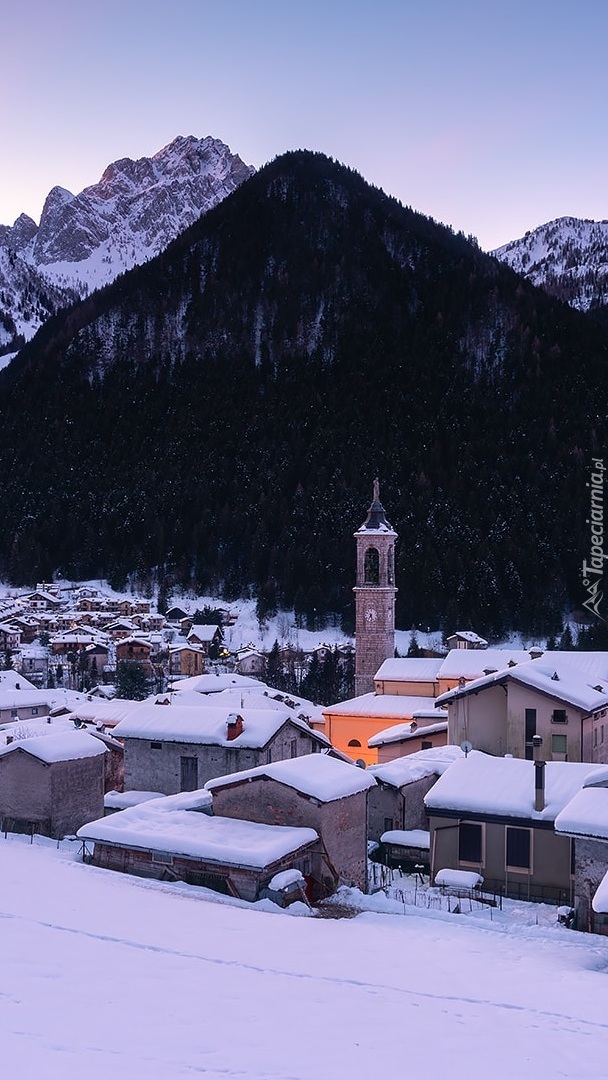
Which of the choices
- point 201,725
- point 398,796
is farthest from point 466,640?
point 201,725

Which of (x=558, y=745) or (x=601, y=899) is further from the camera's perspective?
(x=558, y=745)

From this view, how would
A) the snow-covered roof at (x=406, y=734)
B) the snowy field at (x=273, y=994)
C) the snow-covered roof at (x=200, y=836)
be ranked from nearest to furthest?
1. the snowy field at (x=273, y=994)
2. the snow-covered roof at (x=200, y=836)
3. the snow-covered roof at (x=406, y=734)

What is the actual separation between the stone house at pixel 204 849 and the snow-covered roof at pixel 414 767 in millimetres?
6637

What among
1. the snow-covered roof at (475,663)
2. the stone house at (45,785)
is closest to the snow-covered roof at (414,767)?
the stone house at (45,785)

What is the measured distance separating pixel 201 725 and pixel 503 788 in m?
10.2

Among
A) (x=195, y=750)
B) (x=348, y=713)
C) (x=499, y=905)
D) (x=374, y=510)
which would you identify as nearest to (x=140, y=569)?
(x=374, y=510)

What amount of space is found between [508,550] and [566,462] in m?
23.2

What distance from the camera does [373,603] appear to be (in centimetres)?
5941

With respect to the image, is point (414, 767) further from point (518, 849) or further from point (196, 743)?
point (196, 743)

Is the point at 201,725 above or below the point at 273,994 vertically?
below

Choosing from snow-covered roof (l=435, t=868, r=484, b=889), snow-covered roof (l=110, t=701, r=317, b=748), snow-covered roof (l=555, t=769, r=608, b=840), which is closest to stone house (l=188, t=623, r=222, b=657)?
snow-covered roof (l=110, t=701, r=317, b=748)

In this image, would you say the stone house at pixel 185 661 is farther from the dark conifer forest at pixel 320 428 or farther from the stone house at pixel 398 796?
the stone house at pixel 398 796

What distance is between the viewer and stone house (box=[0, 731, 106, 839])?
88.2 ft

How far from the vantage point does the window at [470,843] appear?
2344 centimetres
